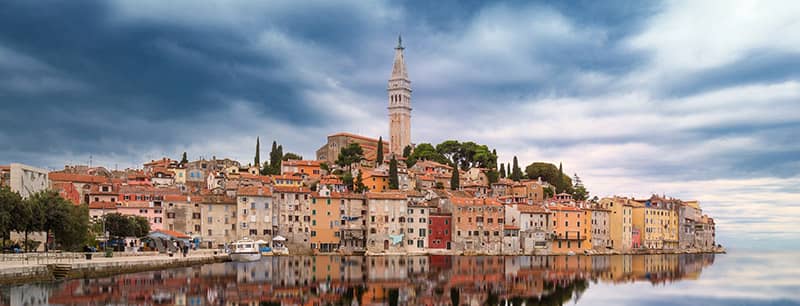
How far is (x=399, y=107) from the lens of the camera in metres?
143

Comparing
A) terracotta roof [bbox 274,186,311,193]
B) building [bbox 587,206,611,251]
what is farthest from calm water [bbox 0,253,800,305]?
building [bbox 587,206,611,251]

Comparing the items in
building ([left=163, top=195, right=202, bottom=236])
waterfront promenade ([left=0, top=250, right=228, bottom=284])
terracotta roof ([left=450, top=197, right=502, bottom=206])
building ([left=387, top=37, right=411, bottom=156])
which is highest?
building ([left=387, top=37, right=411, bottom=156])

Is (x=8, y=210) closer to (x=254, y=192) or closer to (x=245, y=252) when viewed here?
(x=245, y=252)

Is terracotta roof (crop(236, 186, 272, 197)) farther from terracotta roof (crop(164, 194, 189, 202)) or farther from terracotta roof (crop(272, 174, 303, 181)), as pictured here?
terracotta roof (crop(272, 174, 303, 181))

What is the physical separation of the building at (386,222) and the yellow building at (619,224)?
31.6 m

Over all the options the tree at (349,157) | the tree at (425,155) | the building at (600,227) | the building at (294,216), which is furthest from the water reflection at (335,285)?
the tree at (425,155)

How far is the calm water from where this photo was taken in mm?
33719

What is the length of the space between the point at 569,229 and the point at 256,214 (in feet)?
127

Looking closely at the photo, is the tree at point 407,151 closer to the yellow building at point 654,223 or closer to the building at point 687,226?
the yellow building at point 654,223

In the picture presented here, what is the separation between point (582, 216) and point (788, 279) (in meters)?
36.7

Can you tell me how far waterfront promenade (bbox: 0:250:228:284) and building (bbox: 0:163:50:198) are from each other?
547 inches

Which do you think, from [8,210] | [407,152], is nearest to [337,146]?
[407,152]

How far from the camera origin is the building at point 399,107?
466ft

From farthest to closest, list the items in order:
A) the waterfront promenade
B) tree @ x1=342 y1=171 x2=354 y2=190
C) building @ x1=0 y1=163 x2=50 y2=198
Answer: tree @ x1=342 y1=171 x2=354 y2=190 → building @ x1=0 y1=163 x2=50 y2=198 → the waterfront promenade
